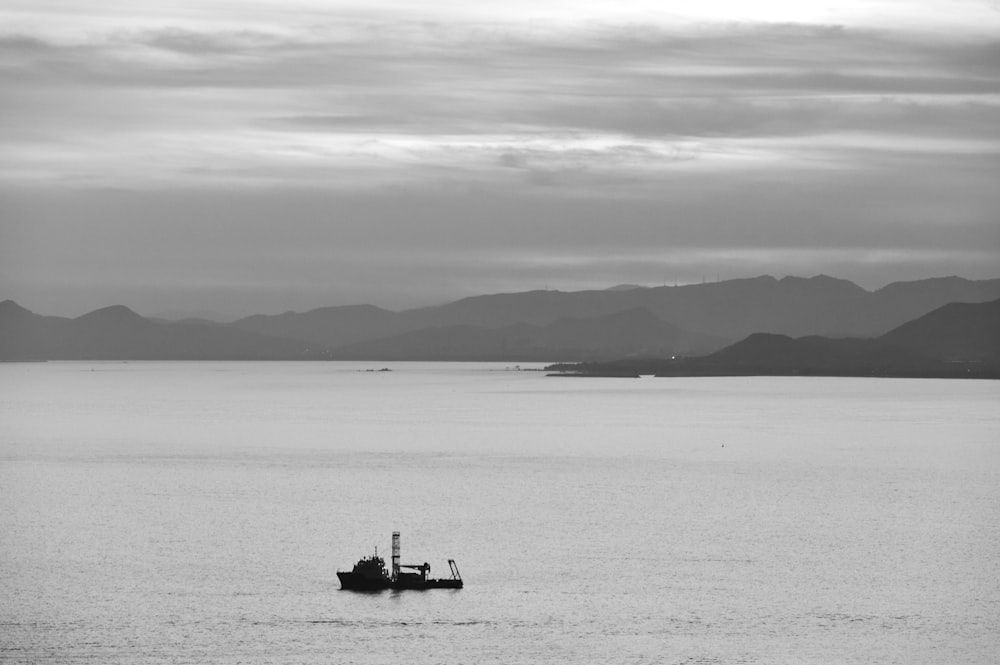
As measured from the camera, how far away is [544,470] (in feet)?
362

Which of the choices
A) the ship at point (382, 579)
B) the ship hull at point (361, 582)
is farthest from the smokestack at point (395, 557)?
the ship hull at point (361, 582)

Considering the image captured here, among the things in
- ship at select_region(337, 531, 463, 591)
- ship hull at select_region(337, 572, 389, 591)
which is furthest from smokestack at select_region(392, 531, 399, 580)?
ship hull at select_region(337, 572, 389, 591)

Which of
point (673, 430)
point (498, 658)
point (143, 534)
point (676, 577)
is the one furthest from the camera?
point (673, 430)

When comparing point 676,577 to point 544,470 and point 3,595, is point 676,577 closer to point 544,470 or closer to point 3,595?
point 3,595

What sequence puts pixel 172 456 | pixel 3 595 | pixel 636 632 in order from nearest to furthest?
pixel 636 632, pixel 3 595, pixel 172 456

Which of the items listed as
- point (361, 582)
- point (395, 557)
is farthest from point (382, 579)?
point (395, 557)

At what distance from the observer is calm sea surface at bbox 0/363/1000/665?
4922cm

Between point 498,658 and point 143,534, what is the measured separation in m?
32.1

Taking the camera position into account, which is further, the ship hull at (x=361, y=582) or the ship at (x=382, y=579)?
the ship at (x=382, y=579)

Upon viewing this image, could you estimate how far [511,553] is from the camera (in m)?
66.7

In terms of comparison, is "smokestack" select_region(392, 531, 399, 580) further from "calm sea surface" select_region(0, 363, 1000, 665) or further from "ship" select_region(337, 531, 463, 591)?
"calm sea surface" select_region(0, 363, 1000, 665)

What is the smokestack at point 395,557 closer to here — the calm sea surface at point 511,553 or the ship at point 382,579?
the ship at point 382,579

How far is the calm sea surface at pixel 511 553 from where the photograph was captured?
4922 cm

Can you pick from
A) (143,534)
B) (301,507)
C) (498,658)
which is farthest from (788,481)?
(498,658)
